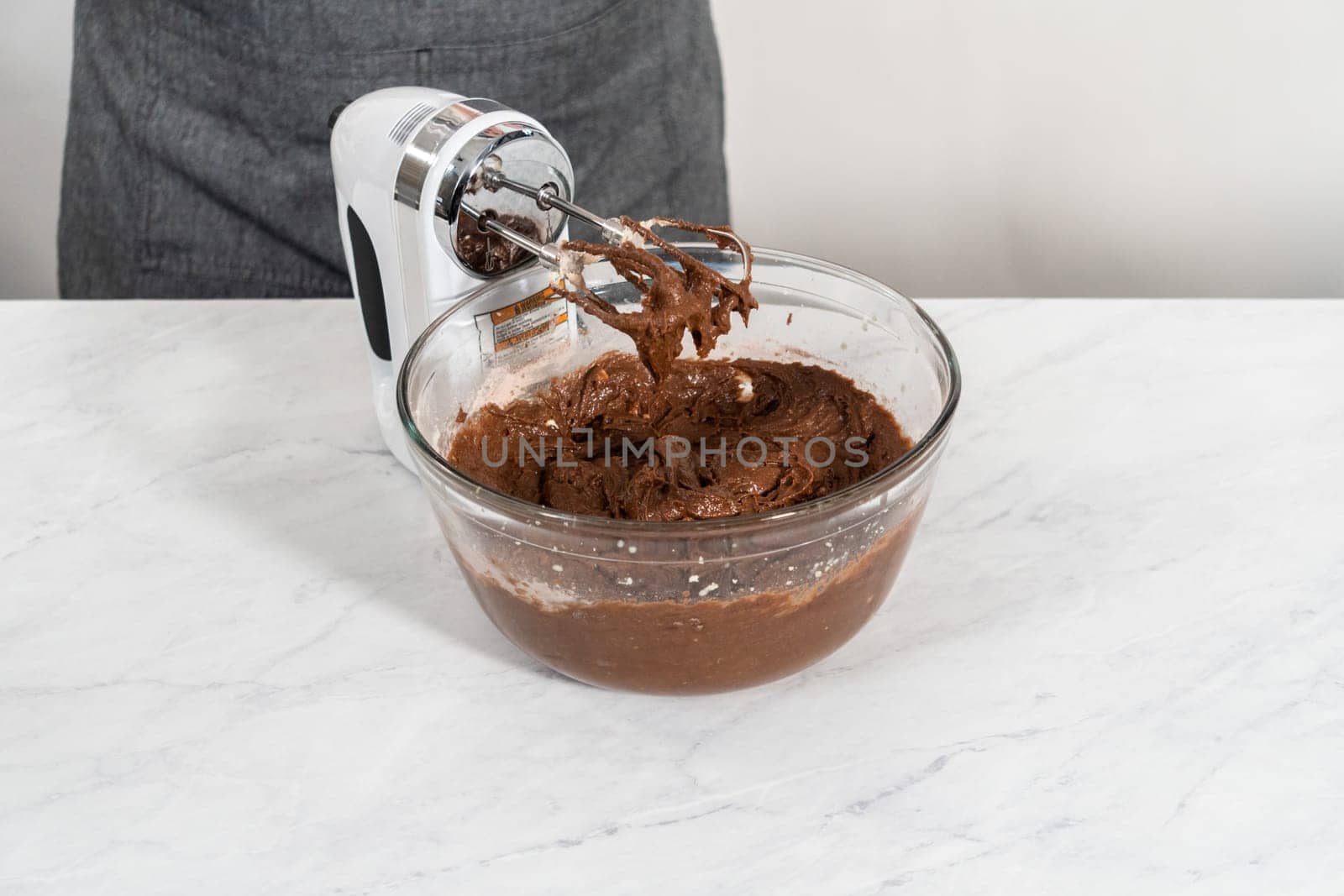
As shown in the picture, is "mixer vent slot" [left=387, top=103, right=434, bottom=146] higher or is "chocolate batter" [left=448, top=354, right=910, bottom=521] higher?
"mixer vent slot" [left=387, top=103, right=434, bottom=146]

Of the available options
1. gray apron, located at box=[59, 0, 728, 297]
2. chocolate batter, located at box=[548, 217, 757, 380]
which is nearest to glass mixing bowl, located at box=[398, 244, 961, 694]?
chocolate batter, located at box=[548, 217, 757, 380]

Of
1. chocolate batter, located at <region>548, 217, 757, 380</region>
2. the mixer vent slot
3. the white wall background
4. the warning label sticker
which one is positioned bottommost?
the white wall background

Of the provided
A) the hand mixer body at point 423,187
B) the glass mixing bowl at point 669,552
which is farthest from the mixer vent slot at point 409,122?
the glass mixing bowl at point 669,552

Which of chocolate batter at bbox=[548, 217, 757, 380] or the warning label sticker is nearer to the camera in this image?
chocolate batter at bbox=[548, 217, 757, 380]

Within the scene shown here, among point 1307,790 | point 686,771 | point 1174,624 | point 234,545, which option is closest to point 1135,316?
point 1174,624

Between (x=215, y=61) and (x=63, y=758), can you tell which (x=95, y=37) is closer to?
(x=215, y=61)

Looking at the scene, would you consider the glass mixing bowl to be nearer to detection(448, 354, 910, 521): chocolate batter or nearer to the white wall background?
detection(448, 354, 910, 521): chocolate batter

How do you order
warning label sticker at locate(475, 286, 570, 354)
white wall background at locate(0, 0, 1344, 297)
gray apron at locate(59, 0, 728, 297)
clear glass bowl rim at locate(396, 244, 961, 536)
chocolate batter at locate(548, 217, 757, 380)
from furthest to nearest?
white wall background at locate(0, 0, 1344, 297) < gray apron at locate(59, 0, 728, 297) < warning label sticker at locate(475, 286, 570, 354) < chocolate batter at locate(548, 217, 757, 380) < clear glass bowl rim at locate(396, 244, 961, 536)

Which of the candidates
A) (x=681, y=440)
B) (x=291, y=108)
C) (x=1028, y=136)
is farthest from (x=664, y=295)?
(x=1028, y=136)
